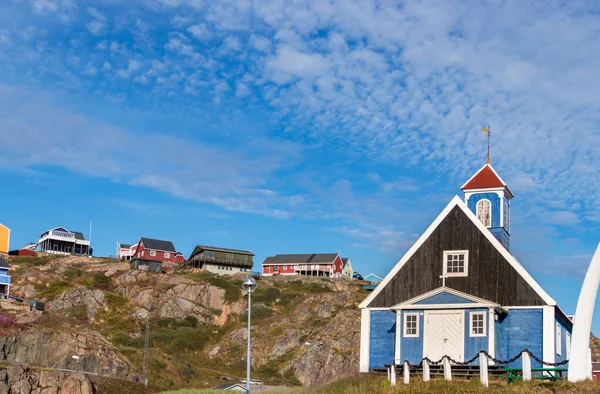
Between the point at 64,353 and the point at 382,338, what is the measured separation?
3821cm

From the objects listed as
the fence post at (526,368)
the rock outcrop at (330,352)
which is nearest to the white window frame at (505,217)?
the fence post at (526,368)

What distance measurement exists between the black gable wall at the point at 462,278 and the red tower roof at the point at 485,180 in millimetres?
4019

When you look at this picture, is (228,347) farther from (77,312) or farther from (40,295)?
(40,295)

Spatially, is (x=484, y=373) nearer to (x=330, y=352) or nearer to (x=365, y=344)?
(x=365, y=344)

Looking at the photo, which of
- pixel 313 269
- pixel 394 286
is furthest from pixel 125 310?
pixel 394 286

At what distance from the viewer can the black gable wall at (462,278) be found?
32875 mm

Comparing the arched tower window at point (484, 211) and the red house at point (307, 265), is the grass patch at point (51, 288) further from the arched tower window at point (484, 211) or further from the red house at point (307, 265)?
the arched tower window at point (484, 211)

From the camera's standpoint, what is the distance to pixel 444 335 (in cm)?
3234

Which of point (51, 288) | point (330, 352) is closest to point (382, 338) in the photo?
point (330, 352)

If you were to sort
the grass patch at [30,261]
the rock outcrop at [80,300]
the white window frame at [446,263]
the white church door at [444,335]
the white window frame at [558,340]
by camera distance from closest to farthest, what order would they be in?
the white church door at [444,335] → the white window frame at [558,340] → the white window frame at [446,263] → the rock outcrop at [80,300] → the grass patch at [30,261]

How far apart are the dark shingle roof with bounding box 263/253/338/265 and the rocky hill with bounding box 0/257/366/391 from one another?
14.4m

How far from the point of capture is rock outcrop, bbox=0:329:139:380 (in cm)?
6178

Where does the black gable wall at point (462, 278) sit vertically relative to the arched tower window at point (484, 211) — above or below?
below

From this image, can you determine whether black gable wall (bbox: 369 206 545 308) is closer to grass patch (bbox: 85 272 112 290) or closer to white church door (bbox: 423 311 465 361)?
white church door (bbox: 423 311 465 361)
